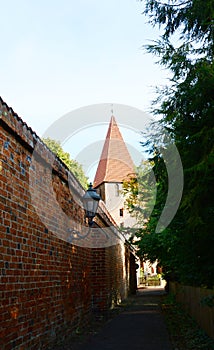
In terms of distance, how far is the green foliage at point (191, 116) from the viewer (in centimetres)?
655

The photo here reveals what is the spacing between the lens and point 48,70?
9148mm

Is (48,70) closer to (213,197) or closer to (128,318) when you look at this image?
(213,197)

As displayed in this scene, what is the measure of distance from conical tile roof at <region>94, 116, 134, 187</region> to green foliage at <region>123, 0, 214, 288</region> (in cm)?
3270

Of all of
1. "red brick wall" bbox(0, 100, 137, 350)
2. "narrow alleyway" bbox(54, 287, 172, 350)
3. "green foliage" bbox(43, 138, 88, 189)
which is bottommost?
"narrow alleyway" bbox(54, 287, 172, 350)

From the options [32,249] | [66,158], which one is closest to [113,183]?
[66,158]

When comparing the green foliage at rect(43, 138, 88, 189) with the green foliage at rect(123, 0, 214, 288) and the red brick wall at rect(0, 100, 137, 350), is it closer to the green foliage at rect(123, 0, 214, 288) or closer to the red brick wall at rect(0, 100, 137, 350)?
the green foliage at rect(123, 0, 214, 288)

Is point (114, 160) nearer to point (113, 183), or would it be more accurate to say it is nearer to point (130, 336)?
point (113, 183)

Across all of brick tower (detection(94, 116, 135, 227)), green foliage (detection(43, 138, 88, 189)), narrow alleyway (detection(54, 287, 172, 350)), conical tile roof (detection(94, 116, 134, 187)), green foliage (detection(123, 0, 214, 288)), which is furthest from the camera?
brick tower (detection(94, 116, 135, 227))

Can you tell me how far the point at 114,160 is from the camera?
159 feet

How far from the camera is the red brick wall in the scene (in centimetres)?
448

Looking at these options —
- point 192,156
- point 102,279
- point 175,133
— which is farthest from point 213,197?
point 102,279

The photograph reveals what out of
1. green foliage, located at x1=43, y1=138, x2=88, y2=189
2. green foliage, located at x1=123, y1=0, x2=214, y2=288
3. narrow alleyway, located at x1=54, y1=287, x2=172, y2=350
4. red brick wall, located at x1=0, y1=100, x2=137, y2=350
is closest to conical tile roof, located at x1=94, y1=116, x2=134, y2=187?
green foliage, located at x1=43, y1=138, x2=88, y2=189

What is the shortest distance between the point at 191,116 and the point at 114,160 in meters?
40.8

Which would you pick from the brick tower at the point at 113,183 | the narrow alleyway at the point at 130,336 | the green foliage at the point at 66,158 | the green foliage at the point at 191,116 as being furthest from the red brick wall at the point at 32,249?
the brick tower at the point at 113,183
